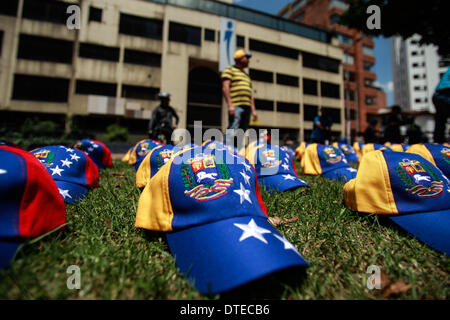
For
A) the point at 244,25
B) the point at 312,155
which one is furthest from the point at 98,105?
the point at 312,155

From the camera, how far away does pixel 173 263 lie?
43.3 inches

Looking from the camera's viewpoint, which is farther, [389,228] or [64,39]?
[64,39]

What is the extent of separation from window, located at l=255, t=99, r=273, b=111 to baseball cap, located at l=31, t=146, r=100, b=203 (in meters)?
24.4

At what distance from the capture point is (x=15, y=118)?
19.6 meters

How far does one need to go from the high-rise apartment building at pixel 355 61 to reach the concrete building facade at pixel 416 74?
2757cm

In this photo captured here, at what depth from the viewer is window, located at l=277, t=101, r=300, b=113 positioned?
87.7ft

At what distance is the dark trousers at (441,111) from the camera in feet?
11.8

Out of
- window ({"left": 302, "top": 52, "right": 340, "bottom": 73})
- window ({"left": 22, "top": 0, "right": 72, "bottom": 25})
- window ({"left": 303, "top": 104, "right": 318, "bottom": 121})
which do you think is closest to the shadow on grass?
window ({"left": 22, "top": 0, "right": 72, "bottom": 25})

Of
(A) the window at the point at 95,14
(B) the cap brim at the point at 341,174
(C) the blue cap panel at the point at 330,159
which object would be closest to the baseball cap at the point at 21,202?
(B) the cap brim at the point at 341,174

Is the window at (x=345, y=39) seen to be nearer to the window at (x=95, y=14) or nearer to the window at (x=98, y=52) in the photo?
the window at (x=98, y=52)

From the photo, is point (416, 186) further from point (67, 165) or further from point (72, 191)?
point (67, 165)

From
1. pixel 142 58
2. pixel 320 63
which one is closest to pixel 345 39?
pixel 320 63
